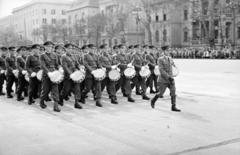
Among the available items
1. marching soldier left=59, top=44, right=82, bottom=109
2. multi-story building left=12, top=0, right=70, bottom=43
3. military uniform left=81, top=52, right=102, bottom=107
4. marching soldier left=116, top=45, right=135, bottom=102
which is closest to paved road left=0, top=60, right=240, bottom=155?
marching soldier left=59, top=44, right=82, bottom=109

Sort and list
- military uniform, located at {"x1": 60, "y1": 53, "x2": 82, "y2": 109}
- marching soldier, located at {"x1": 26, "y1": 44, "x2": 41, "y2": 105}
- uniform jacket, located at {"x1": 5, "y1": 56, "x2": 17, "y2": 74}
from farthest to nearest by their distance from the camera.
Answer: uniform jacket, located at {"x1": 5, "y1": 56, "x2": 17, "y2": 74} < marching soldier, located at {"x1": 26, "y1": 44, "x2": 41, "y2": 105} < military uniform, located at {"x1": 60, "y1": 53, "x2": 82, "y2": 109}

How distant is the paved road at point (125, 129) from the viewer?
6.73 meters

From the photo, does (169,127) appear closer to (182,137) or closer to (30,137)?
(182,137)

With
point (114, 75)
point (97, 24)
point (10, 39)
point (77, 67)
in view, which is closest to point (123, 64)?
point (114, 75)

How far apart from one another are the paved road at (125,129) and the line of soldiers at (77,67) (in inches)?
17.4

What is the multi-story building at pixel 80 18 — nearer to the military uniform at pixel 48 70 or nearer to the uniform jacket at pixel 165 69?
the military uniform at pixel 48 70

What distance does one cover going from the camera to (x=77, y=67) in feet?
39.4

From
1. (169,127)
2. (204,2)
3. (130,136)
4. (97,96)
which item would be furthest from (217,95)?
(204,2)

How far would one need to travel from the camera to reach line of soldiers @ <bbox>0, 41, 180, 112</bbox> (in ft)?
35.2

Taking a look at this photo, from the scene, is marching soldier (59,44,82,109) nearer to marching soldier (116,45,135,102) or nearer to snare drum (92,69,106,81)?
snare drum (92,69,106,81)

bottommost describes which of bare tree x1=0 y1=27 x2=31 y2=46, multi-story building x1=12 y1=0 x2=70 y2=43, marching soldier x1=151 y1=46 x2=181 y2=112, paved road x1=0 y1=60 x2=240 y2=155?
paved road x1=0 y1=60 x2=240 y2=155

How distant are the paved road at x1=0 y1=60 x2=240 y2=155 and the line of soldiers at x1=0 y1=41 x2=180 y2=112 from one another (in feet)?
1.45

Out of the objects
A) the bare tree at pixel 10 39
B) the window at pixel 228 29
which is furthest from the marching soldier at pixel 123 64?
the bare tree at pixel 10 39

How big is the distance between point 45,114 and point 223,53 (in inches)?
1401
